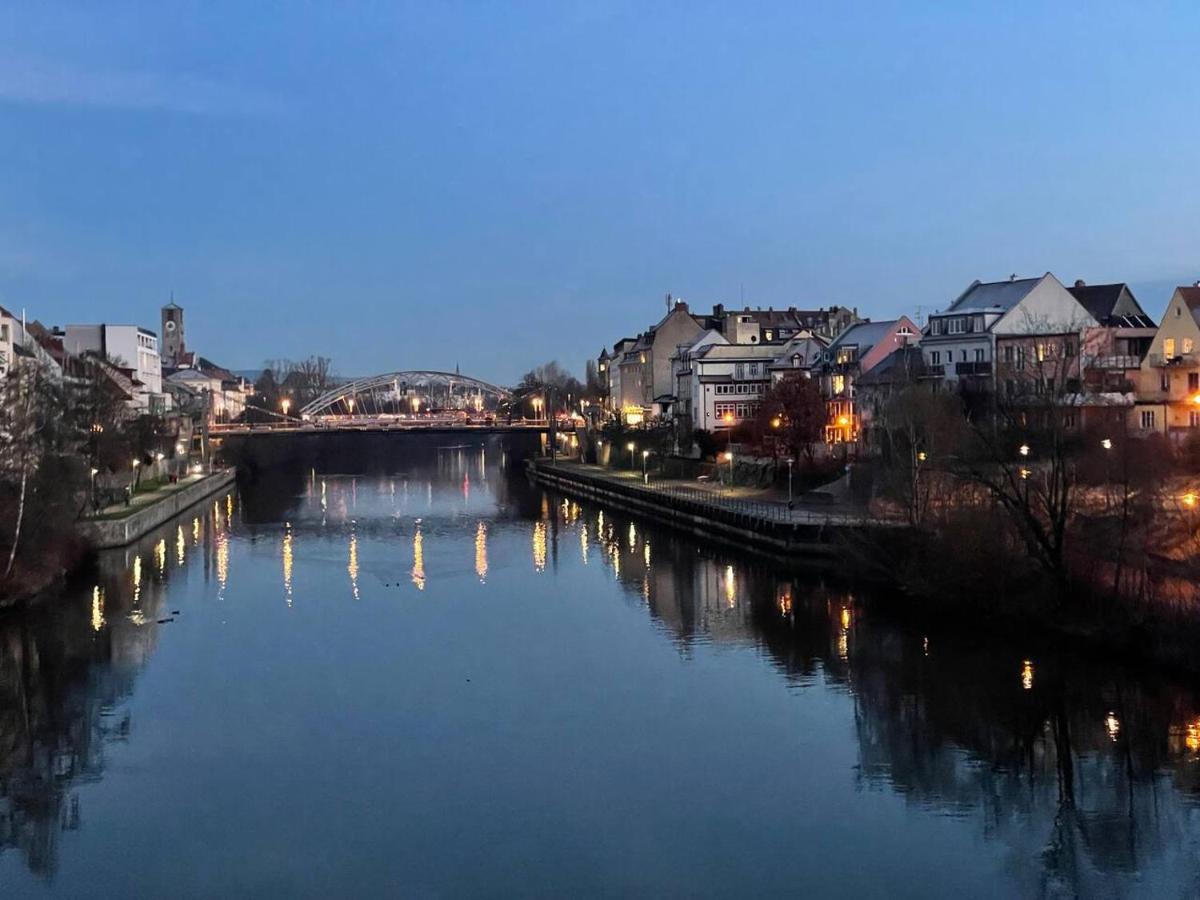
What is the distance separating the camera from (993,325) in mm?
37094

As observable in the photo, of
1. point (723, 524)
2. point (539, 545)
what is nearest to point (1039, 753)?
point (723, 524)

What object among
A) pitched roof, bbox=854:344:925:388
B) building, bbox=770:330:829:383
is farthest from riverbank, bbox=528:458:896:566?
building, bbox=770:330:829:383

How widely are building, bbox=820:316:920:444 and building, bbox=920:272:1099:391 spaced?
270 cm

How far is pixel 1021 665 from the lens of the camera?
18.2 meters

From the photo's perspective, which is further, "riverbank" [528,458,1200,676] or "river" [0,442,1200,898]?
"riverbank" [528,458,1200,676]

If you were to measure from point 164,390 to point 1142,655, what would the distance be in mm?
60934

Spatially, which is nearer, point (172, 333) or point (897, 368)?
point (897, 368)

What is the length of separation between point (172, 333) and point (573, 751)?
9571cm

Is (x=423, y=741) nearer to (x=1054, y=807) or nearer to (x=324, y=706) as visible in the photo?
(x=324, y=706)

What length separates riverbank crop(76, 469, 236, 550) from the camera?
103ft

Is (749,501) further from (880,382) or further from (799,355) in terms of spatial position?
(799,355)

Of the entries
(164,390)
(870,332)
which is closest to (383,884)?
(870,332)

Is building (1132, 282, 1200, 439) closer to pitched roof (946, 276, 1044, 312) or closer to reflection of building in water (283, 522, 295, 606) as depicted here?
pitched roof (946, 276, 1044, 312)

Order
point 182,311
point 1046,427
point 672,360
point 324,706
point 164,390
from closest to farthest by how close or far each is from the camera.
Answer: point 324,706, point 1046,427, point 672,360, point 164,390, point 182,311
